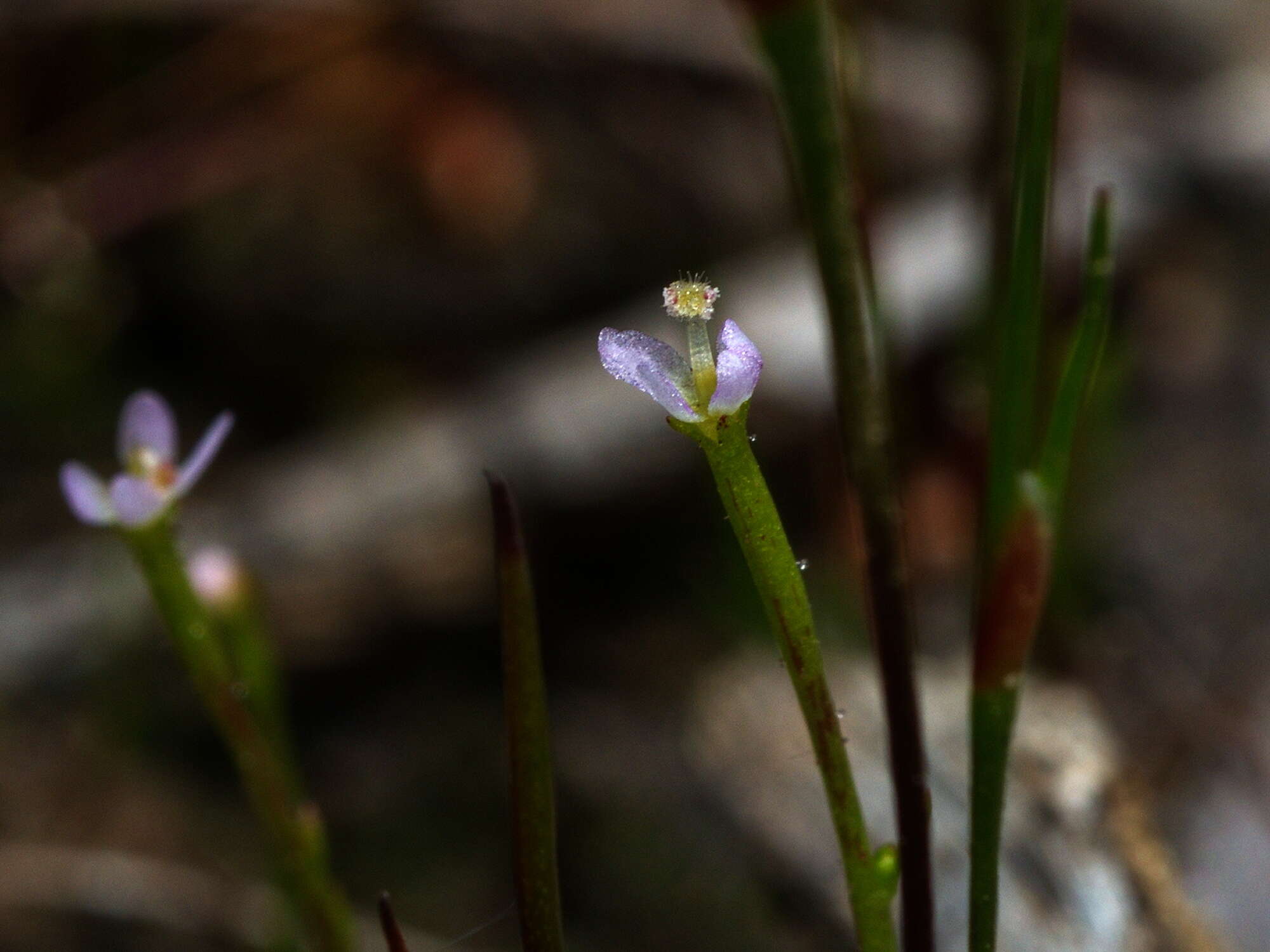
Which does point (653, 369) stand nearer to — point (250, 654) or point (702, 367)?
point (702, 367)

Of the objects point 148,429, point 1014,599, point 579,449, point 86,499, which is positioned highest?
point 579,449

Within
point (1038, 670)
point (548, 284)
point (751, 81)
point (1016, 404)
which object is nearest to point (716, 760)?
point (1038, 670)

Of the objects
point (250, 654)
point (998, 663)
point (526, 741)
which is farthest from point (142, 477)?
point (998, 663)

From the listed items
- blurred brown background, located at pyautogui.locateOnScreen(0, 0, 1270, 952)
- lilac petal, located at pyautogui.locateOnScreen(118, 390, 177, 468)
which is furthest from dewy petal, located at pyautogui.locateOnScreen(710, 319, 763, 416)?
blurred brown background, located at pyautogui.locateOnScreen(0, 0, 1270, 952)

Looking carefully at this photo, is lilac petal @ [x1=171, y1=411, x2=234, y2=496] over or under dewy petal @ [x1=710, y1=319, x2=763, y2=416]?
over

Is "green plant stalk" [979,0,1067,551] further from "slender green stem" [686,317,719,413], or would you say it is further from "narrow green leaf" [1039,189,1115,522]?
"slender green stem" [686,317,719,413]

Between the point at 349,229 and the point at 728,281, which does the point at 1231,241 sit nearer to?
the point at 728,281

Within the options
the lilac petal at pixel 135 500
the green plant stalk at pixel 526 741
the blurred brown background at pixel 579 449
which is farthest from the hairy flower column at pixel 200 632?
the blurred brown background at pixel 579 449
